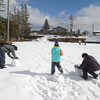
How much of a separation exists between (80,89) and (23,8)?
→ 50.0 metres

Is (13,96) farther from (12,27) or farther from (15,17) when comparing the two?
(15,17)

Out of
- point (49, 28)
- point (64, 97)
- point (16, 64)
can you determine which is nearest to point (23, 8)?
point (49, 28)

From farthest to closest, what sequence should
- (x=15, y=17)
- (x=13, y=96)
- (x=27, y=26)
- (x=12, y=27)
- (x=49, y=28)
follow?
(x=49, y=28) → (x=27, y=26) → (x=15, y=17) → (x=12, y=27) → (x=13, y=96)

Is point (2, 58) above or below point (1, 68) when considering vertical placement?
above

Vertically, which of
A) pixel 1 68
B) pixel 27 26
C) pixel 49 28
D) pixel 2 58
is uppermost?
pixel 49 28

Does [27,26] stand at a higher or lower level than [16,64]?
higher

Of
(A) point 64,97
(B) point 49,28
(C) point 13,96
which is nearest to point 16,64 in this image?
(C) point 13,96

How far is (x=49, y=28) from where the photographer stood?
3214 inches

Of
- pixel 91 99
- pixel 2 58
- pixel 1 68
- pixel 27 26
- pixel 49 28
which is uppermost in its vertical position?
pixel 49 28

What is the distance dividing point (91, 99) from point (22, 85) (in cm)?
213

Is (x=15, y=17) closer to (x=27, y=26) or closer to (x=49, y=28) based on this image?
(x=27, y=26)

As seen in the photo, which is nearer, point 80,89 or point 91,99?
point 91,99

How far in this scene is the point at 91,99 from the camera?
261 centimetres

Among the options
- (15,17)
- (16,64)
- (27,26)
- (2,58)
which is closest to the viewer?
(2,58)
